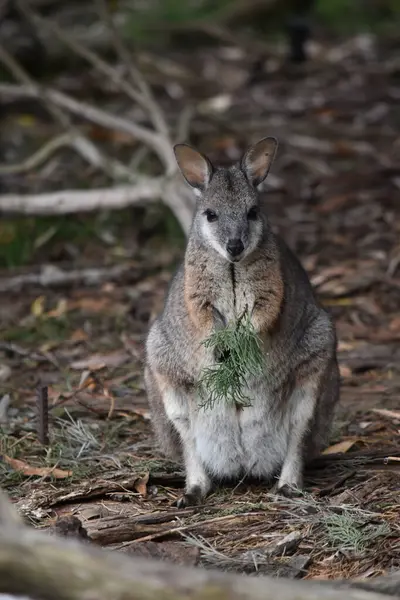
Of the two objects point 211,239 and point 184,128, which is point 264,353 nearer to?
point 211,239

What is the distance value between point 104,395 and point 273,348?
120 cm

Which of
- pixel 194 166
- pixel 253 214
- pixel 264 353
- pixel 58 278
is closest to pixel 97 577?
pixel 264 353

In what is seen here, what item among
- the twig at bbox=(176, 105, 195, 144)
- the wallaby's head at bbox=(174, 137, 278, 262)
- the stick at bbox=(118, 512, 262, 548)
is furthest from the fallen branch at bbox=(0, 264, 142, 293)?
the stick at bbox=(118, 512, 262, 548)

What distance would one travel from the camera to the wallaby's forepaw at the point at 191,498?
12.8 ft

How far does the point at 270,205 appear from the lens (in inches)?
317

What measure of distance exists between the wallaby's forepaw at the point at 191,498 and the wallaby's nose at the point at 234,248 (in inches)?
31.9

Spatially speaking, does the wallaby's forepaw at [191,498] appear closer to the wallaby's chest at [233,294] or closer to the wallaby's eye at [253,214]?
the wallaby's chest at [233,294]

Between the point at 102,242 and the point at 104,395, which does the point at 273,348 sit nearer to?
the point at 104,395

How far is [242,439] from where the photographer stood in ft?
13.3

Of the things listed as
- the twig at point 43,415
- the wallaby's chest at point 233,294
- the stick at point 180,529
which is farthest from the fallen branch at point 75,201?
the stick at point 180,529

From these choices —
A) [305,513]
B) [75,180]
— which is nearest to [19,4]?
[75,180]

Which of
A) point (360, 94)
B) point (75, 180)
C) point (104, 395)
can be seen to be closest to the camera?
point (104, 395)

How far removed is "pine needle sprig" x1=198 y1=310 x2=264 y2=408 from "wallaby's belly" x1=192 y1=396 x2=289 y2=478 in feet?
0.20

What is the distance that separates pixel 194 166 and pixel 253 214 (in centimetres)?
31
